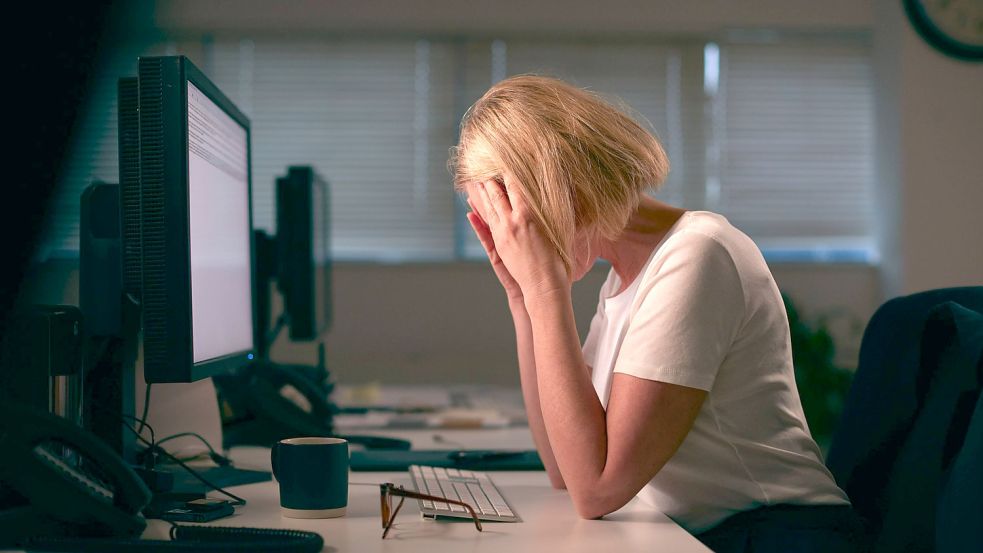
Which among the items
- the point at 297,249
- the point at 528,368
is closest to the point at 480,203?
the point at 528,368

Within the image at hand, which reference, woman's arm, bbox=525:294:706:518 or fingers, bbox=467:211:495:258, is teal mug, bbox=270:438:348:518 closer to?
woman's arm, bbox=525:294:706:518

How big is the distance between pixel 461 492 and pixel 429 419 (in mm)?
886

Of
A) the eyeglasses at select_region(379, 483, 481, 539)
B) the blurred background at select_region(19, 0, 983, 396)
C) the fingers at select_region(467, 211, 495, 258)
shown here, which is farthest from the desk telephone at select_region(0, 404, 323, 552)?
the blurred background at select_region(19, 0, 983, 396)

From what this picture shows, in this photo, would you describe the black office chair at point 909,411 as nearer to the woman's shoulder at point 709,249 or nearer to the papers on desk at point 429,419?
the woman's shoulder at point 709,249

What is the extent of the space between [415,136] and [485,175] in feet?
8.59

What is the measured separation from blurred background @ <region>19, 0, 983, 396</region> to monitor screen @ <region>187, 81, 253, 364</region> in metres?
2.18

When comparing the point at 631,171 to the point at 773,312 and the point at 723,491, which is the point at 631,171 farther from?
the point at 723,491

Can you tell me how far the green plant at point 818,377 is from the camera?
11.2 ft

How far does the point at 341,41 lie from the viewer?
143 inches

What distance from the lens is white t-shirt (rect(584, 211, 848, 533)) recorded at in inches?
38.2

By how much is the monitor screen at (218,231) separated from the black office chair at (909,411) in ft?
2.55

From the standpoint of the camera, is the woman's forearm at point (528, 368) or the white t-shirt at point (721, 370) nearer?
the white t-shirt at point (721, 370)

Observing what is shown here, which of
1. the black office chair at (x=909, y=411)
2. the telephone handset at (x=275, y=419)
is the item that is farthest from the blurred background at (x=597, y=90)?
the black office chair at (x=909, y=411)

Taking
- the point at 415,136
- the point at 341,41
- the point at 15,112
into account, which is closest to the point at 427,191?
the point at 415,136
